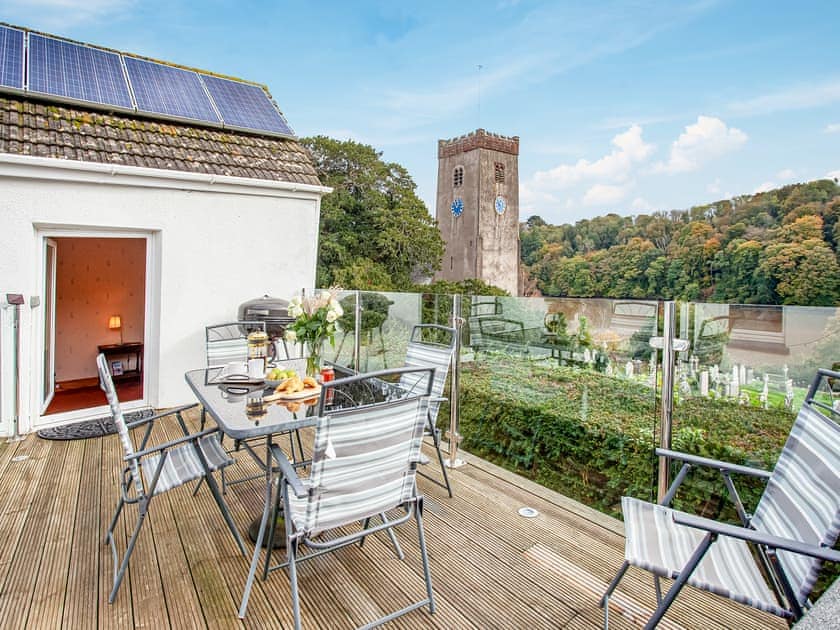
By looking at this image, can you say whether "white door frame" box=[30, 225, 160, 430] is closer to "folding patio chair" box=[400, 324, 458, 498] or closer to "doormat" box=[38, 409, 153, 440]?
"doormat" box=[38, 409, 153, 440]

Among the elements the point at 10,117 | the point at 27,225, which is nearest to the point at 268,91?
the point at 10,117

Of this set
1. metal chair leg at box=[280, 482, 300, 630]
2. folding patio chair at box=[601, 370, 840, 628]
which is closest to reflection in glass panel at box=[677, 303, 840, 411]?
folding patio chair at box=[601, 370, 840, 628]

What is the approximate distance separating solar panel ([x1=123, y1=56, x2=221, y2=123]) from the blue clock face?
33941mm

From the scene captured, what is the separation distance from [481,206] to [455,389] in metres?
35.7

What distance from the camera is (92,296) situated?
315 inches

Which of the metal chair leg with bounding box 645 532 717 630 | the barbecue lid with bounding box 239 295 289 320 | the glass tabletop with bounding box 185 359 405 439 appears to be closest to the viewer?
the metal chair leg with bounding box 645 532 717 630

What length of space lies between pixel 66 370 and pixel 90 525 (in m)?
5.76

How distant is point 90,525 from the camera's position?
124 inches

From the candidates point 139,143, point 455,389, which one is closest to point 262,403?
point 455,389

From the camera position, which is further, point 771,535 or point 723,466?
point 723,466

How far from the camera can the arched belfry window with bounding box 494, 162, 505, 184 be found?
39.3m

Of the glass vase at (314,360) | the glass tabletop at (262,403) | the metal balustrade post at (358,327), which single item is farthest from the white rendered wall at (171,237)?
the glass vase at (314,360)

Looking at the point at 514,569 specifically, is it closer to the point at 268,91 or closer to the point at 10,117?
the point at 10,117

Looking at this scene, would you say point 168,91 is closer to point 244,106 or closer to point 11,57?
point 244,106
